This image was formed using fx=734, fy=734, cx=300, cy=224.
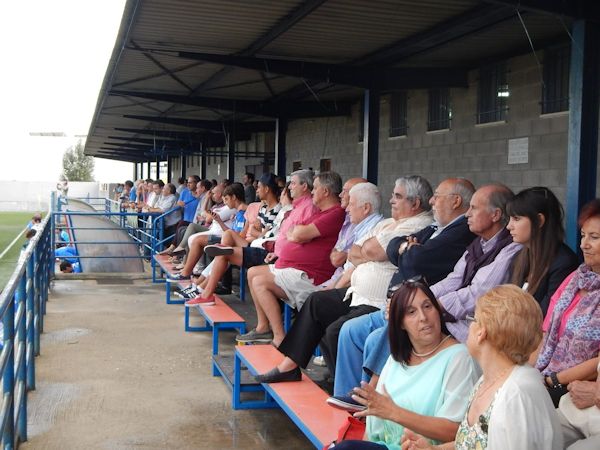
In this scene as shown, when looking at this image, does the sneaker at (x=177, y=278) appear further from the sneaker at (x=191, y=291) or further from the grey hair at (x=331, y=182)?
the grey hair at (x=331, y=182)

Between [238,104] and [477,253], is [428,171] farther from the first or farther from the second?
[477,253]

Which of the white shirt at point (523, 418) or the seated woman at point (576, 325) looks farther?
the seated woman at point (576, 325)

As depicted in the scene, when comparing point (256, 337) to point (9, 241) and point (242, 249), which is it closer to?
point (242, 249)

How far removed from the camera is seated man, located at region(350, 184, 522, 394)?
3266mm

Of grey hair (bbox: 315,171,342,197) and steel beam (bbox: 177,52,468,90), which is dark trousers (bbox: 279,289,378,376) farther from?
steel beam (bbox: 177,52,468,90)

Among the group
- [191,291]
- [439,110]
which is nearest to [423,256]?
[191,291]

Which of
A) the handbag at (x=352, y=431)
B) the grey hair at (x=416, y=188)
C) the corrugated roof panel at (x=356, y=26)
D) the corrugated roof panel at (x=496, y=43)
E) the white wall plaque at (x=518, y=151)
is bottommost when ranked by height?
the handbag at (x=352, y=431)

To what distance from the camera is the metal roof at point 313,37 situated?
6637 mm

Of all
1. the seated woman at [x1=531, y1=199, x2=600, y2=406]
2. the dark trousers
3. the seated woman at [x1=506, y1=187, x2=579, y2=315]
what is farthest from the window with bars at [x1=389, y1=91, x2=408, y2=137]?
the seated woman at [x1=531, y1=199, x2=600, y2=406]

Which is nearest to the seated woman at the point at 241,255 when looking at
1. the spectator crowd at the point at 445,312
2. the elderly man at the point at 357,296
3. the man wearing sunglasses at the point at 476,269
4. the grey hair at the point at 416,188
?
the spectator crowd at the point at 445,312

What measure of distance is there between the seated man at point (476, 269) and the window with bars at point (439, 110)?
731 centimetres

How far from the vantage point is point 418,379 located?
2.62m

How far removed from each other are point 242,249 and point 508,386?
15.0ft

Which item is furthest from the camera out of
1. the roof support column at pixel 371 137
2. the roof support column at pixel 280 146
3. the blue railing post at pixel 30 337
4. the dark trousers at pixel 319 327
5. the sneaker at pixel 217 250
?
the roof support column at pixel 280 146
